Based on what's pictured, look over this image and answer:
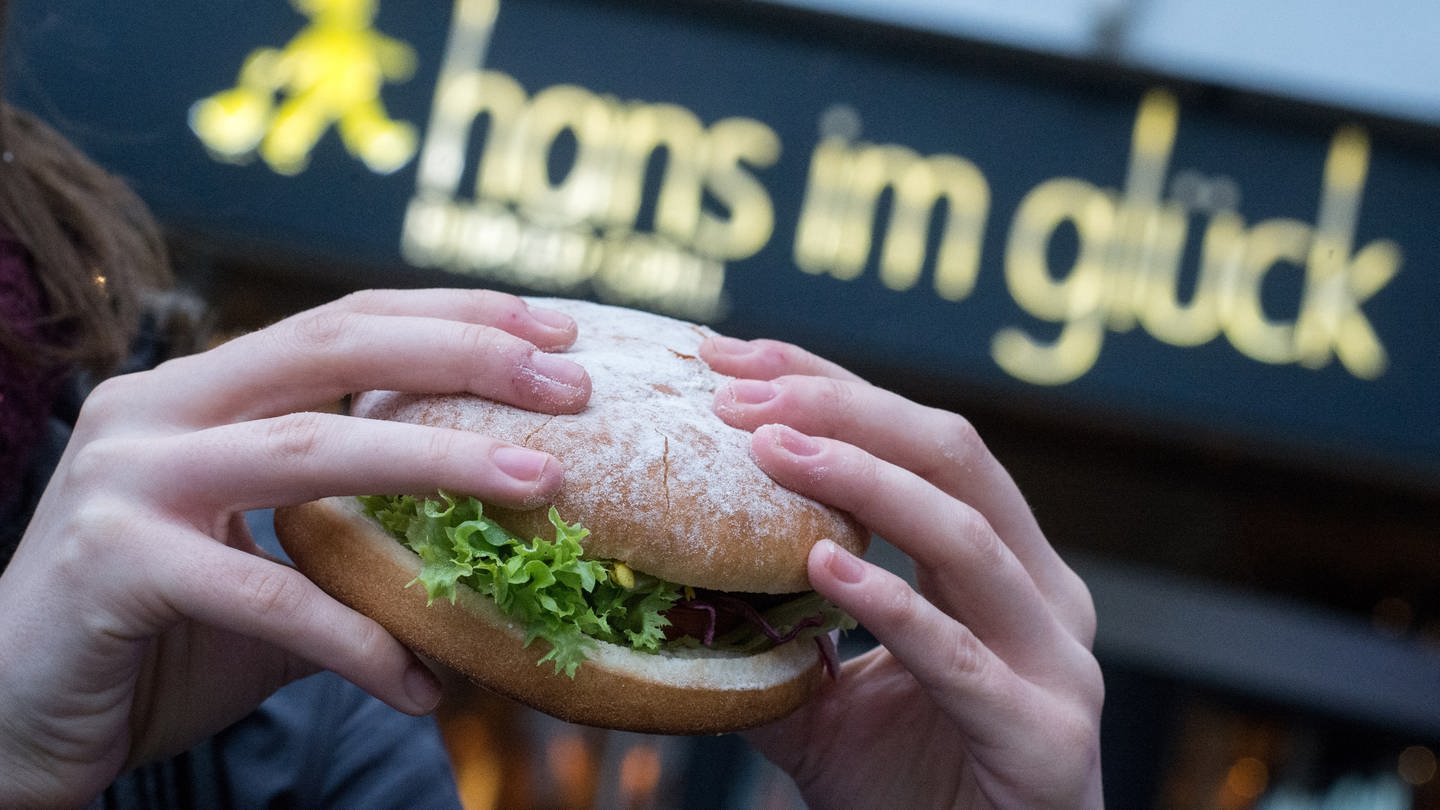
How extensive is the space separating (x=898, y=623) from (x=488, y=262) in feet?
12.6

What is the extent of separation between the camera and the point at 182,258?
302cm

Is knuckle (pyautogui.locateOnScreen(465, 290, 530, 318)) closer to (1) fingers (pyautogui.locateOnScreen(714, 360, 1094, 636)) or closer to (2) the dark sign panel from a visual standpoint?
(1) fingers (pyautogui.locateOnScreen(714, 360, 1094, 636))

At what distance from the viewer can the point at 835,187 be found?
512 centimetres

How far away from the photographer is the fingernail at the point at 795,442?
1666 millimetres

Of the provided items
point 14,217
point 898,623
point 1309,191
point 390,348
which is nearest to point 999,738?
point 898,623

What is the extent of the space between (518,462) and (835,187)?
3891mm

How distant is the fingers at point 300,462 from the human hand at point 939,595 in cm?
48

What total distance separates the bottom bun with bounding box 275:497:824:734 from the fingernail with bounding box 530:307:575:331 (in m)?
0.39

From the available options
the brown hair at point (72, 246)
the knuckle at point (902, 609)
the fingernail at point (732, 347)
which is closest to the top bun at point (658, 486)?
the fingernail at point (732, 347)

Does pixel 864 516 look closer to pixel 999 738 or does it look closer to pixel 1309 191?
pixel 999 738

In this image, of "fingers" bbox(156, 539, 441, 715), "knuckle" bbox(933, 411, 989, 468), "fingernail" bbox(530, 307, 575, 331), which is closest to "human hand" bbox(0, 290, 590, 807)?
"fingers" bbox(156, 539, 441, 715)

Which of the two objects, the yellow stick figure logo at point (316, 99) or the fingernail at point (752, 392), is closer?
the fingernail at point (752, 392)

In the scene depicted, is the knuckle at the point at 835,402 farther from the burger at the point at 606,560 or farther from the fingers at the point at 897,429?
the burger at the point at 606,560

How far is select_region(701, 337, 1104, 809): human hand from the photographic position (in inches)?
63.3
